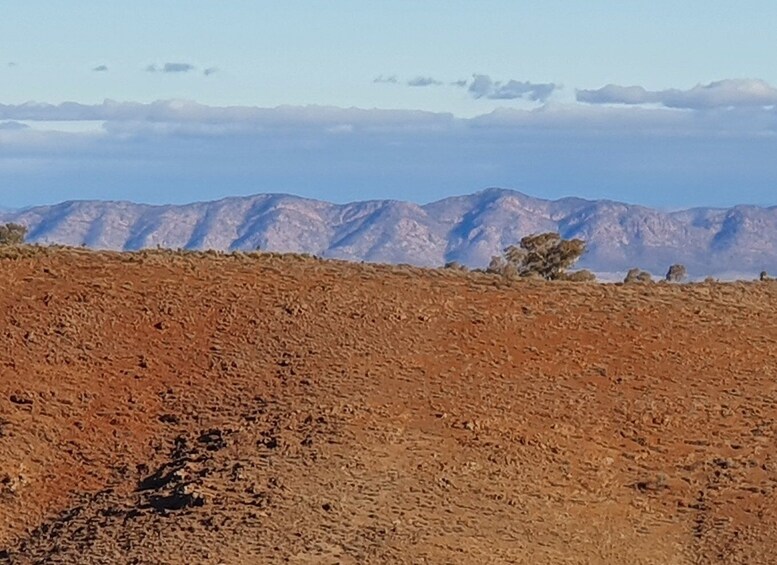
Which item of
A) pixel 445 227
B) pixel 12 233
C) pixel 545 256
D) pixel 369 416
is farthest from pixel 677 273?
pixel 445 227

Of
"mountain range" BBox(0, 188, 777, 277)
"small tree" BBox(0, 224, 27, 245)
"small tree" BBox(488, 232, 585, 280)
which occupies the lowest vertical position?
"mountain range" BBox(0, 188, 777, 277)

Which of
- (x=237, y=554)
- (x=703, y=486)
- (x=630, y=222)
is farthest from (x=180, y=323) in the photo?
(x=630, y=222)

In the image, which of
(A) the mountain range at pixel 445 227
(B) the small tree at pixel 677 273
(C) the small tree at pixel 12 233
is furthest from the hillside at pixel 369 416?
(A) the mountain range at pixel 445 227

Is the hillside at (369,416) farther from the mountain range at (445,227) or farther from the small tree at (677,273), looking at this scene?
the mountain range at (445,227)

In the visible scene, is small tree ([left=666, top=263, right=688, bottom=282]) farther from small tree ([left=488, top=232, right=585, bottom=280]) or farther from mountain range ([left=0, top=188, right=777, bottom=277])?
mountain range ([left=0, top=188, right=777, bottom=277])

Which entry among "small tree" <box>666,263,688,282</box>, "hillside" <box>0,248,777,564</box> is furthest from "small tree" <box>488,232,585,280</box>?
"hillside" <box>0,248,777,564</box>
